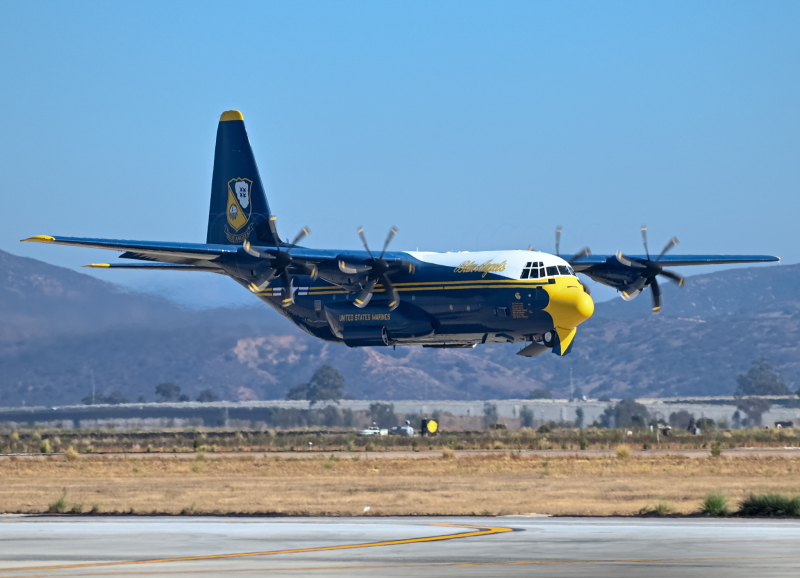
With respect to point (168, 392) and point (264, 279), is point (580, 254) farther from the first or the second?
point (168, 392)

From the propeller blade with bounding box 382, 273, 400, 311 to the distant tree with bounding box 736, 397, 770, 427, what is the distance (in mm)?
100781

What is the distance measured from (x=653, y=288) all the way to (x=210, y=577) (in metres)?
43.0

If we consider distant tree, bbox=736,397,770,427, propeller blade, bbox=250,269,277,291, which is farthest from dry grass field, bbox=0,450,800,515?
distant tree, bbox=736,397,770,427

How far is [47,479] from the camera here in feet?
150

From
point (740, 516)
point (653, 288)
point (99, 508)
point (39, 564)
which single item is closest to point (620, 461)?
point (653, 288)

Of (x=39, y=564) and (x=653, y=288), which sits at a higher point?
(x=653, y=288)

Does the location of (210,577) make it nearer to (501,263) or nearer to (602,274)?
(501,263)

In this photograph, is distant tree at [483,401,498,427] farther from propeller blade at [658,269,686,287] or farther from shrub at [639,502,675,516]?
shrub at [639,502,675,516]

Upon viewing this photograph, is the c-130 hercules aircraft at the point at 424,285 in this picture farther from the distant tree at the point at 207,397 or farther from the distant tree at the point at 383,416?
the distant tree at the point at 207,397

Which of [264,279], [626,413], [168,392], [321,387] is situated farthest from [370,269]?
[321,387]

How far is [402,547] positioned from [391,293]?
3325 cm

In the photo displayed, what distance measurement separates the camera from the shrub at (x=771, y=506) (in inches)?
1073

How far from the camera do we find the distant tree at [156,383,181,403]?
579 ft

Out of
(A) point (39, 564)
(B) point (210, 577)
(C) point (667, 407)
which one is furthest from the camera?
(C) point (667, 407)
